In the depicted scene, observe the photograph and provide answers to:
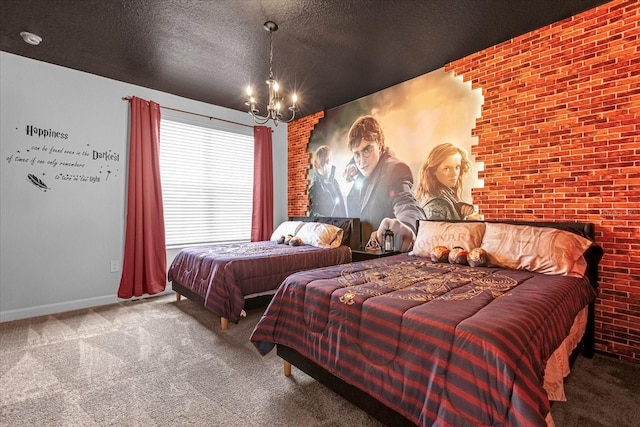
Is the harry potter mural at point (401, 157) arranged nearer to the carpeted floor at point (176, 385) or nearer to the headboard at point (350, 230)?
the headboard at point (350, 230)

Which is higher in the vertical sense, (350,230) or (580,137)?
(580,137)

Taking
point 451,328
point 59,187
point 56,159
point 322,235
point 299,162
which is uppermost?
point 299,162

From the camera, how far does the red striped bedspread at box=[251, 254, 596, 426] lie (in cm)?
116

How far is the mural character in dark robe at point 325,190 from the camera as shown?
4699 millimetres

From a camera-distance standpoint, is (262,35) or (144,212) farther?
(144,212)

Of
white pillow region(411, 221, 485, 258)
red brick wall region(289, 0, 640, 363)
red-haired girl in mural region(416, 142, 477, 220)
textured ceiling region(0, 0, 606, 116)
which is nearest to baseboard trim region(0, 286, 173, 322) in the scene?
textured ceiling region(0, 0, 606, 116)

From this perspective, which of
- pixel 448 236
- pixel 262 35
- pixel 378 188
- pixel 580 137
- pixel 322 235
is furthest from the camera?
pixel 378 188

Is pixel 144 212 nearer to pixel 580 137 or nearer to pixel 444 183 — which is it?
pixel 444 183

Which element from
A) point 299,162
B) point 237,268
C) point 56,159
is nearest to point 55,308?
point 56,159

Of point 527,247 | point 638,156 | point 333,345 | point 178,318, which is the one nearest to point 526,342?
point 333,345

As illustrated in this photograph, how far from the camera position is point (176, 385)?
2.04 metres

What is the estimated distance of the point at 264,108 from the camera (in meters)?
4.76

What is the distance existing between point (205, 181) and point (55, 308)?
231 cm

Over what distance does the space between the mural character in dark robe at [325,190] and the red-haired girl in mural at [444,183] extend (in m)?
1.33
